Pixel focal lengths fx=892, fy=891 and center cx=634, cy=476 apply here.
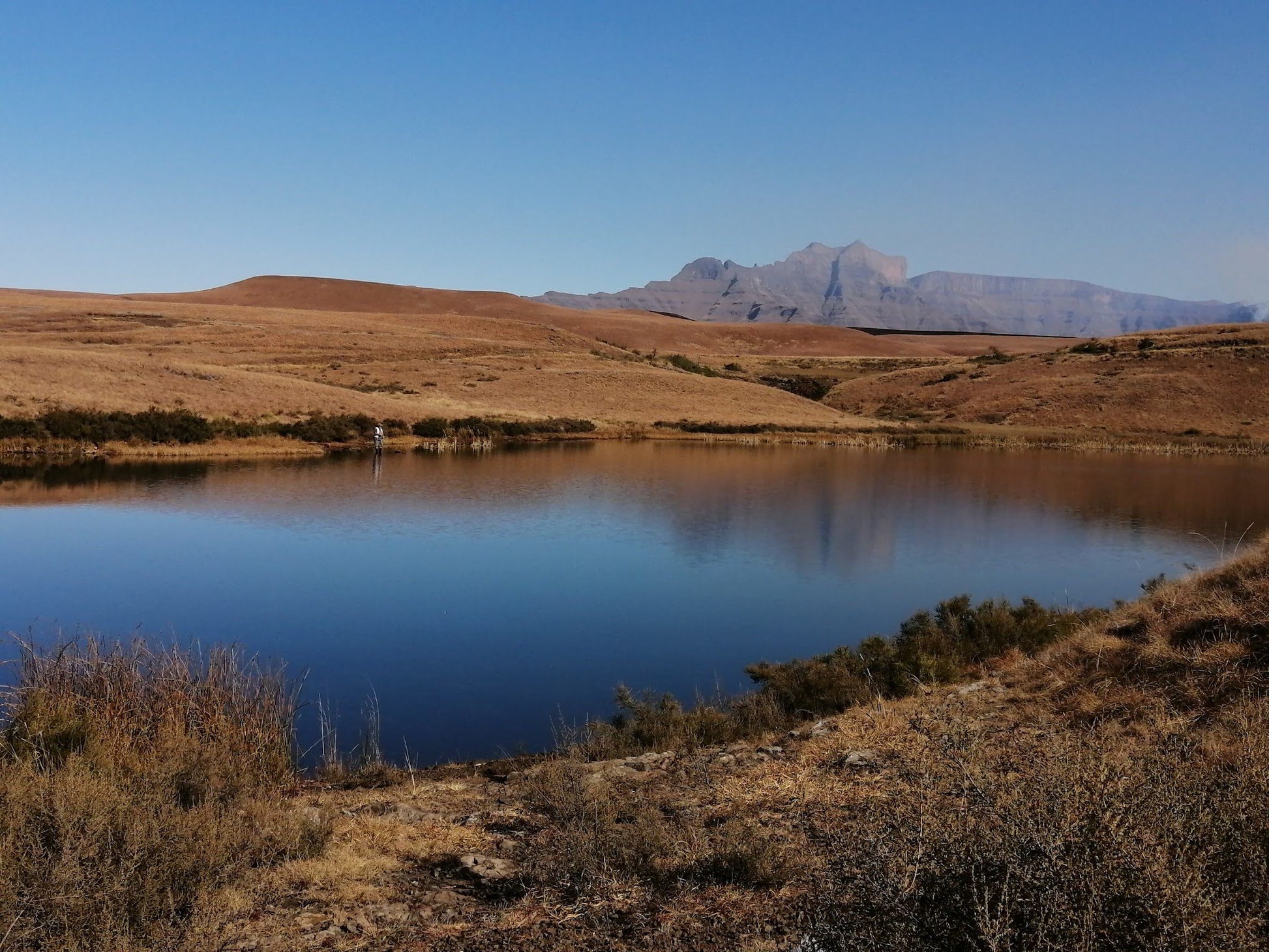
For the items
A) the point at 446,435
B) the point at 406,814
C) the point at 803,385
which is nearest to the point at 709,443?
the point at 446,435

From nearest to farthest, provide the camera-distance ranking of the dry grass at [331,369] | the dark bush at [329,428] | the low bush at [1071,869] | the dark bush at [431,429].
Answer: the low bush at [1071,869]
the dark bush at [329,428]
the dry grass at [331,369]
the dark bush at [431,429]

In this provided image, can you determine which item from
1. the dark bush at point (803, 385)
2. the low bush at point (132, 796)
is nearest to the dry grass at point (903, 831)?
the low bush at point (132, 796)

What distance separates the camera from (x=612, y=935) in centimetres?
494

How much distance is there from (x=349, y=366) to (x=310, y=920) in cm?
6553

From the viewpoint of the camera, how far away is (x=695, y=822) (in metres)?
6.67

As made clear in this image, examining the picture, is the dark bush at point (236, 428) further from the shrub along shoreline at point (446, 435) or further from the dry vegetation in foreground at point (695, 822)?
the dry vegetation in foreground at point (695, 822)

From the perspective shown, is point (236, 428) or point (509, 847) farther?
point (236, 428)

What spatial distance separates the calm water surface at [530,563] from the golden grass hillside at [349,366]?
46.9 feet

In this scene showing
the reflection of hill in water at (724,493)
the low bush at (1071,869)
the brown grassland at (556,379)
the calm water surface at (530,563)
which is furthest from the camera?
the brown grassland at (556,379)

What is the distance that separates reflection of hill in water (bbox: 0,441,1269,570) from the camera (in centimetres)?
2427

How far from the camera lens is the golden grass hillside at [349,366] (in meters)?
46.8

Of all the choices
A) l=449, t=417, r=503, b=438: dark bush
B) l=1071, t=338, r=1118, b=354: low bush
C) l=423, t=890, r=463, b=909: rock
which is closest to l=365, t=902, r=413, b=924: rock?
l=423, t=890, r=463, b=909: rock

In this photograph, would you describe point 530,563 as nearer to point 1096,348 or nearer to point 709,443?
point 709,443

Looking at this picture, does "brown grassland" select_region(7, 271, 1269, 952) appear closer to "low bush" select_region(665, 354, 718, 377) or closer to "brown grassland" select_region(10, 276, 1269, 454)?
"brown grassland" select_region(10, 276, 1269, 454)
